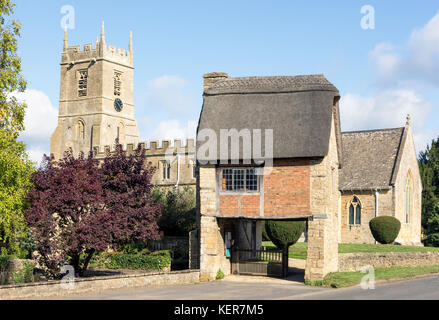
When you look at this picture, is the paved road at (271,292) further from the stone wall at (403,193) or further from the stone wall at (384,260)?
the stone wall at (403,193)

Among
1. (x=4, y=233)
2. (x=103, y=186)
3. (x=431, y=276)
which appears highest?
(x=103, y=186)

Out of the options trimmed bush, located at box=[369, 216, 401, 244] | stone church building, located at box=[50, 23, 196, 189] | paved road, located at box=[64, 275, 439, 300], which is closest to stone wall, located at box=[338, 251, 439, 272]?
paved road, located at box=[64, 275, 439, 300]

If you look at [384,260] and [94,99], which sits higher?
[94,99]

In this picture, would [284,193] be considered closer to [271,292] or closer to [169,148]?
[271,292]

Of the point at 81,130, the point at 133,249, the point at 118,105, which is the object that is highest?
the point at 118,105

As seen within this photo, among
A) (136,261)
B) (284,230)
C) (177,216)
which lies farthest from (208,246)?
(177,216)

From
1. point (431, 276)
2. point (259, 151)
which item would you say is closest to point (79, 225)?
point (259, 151)

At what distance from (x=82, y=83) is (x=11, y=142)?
67.3 metres

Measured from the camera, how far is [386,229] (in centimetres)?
4425

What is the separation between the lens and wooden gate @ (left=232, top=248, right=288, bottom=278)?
27828 millimetres

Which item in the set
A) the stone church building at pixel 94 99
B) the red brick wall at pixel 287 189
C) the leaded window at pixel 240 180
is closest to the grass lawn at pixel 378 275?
the red brick wall at pixel 287 189
